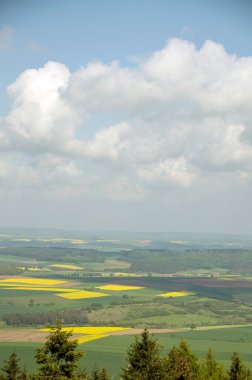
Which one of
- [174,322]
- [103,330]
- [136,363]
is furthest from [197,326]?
[136,363]

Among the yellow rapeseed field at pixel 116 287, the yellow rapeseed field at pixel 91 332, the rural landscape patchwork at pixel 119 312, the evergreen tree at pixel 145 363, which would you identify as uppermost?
the evergreen tree at pixel 145 363

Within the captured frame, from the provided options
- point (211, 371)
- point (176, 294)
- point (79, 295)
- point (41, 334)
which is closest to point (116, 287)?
point (79, 295)

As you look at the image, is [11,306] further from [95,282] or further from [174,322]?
[95,282]

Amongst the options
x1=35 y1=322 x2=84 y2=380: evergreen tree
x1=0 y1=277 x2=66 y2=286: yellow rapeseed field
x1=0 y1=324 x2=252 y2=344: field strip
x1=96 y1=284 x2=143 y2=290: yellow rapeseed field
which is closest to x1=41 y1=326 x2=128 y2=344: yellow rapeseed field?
x1=0 y1=324 x2=252 y2=344: field strip

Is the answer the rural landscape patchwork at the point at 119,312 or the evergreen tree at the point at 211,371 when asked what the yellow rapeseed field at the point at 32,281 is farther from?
the evergreen tree at the point at 211,371

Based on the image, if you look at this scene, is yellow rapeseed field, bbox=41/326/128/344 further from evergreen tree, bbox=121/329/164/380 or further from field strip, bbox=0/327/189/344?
evergreen tree, bbox=121/329/164/380

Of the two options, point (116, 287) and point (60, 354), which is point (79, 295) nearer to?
point (116, 287)

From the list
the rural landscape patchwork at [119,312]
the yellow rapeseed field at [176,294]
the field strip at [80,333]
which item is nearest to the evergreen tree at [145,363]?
the rural landscape patchwork at [119,312]
